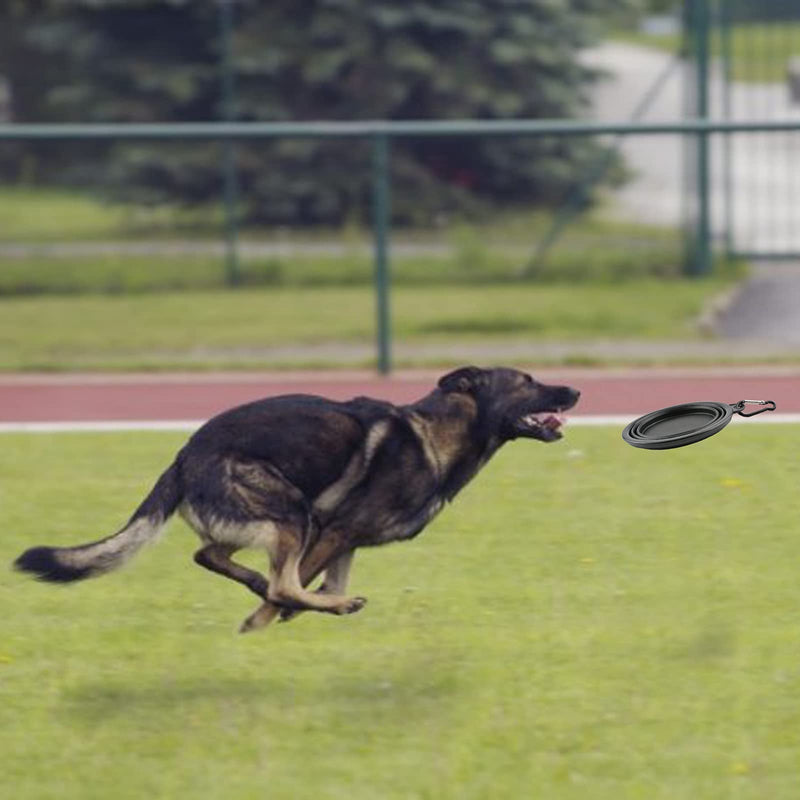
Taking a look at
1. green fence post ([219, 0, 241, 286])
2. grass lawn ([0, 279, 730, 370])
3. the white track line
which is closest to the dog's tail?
the white track line

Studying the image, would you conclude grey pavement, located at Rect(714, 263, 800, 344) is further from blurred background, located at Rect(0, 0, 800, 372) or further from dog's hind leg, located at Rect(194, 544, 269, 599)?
dog's hind leg, located at Rect(194, 544, 269, 599)

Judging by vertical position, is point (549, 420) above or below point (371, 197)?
above

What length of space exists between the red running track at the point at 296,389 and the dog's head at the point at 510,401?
16.7 feet

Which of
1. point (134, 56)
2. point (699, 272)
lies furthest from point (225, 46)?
point (699, 272)

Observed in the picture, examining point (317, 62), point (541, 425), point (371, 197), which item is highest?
point (541, 425)

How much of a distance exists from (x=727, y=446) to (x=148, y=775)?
5.33 meters

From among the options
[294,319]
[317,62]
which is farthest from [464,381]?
[317,62]

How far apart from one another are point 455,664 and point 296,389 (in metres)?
6.24

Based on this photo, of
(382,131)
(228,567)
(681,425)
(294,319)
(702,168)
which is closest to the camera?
(228,567)

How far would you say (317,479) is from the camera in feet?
20.0

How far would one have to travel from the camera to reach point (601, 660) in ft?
21.2

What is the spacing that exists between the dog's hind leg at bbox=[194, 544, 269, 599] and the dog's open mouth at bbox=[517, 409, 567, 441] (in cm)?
87

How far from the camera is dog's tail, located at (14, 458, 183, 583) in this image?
6.00 meters

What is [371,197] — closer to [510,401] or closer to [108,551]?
[510,401]
